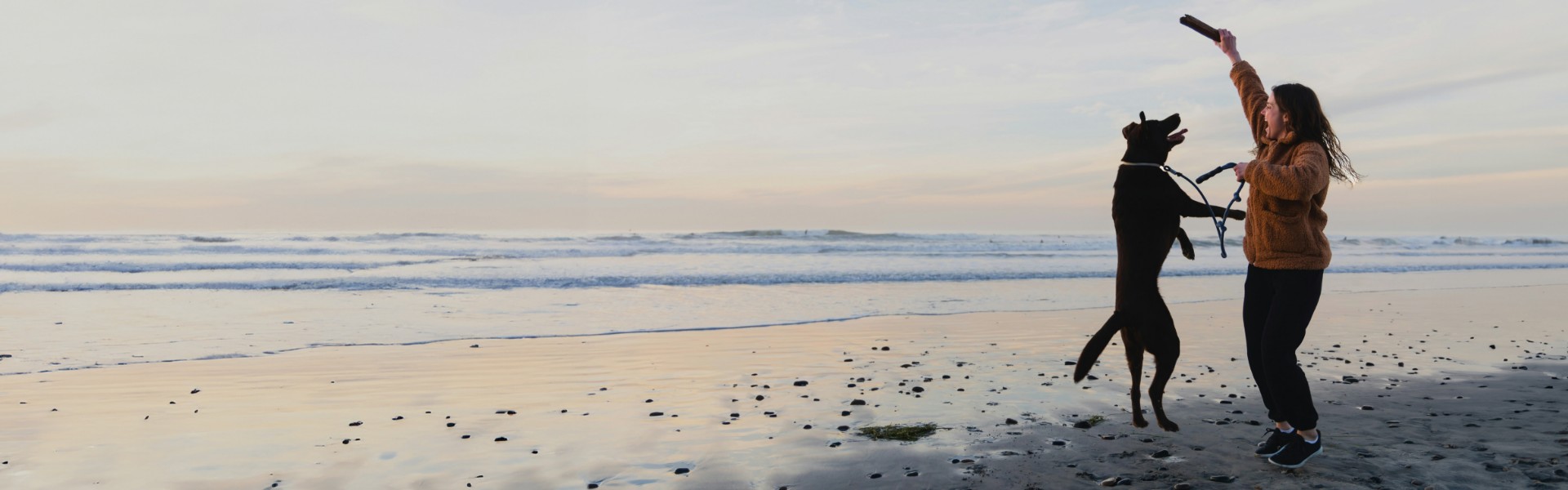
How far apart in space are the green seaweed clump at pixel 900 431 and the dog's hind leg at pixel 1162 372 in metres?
1.07

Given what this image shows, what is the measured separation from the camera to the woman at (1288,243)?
3514mm

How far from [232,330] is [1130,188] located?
364 inches

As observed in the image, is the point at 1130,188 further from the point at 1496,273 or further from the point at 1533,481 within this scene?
the point at 1496,273

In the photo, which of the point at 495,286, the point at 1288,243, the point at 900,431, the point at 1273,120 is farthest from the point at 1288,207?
the point at 495,286

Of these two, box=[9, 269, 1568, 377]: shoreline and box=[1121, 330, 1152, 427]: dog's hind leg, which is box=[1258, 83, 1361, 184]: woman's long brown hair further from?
box=[9, 269, 1568, 377]: shoreline

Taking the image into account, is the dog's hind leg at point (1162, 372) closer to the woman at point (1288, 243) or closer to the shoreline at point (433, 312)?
the woman at point (1288, 243)

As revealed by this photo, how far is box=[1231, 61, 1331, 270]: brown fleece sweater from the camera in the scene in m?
3.44

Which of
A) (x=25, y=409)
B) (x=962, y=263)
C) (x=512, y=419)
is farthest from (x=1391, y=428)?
(x=962, y=263)

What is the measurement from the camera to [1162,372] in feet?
13.6

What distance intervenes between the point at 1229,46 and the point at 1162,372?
59.2 inches

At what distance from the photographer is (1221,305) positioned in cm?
1238

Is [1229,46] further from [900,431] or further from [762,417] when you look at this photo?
[762,417]

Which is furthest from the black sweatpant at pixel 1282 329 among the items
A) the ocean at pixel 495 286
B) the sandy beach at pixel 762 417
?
the ocean at pixel 495 286

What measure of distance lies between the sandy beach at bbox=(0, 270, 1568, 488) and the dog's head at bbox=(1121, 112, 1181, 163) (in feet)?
4.34
